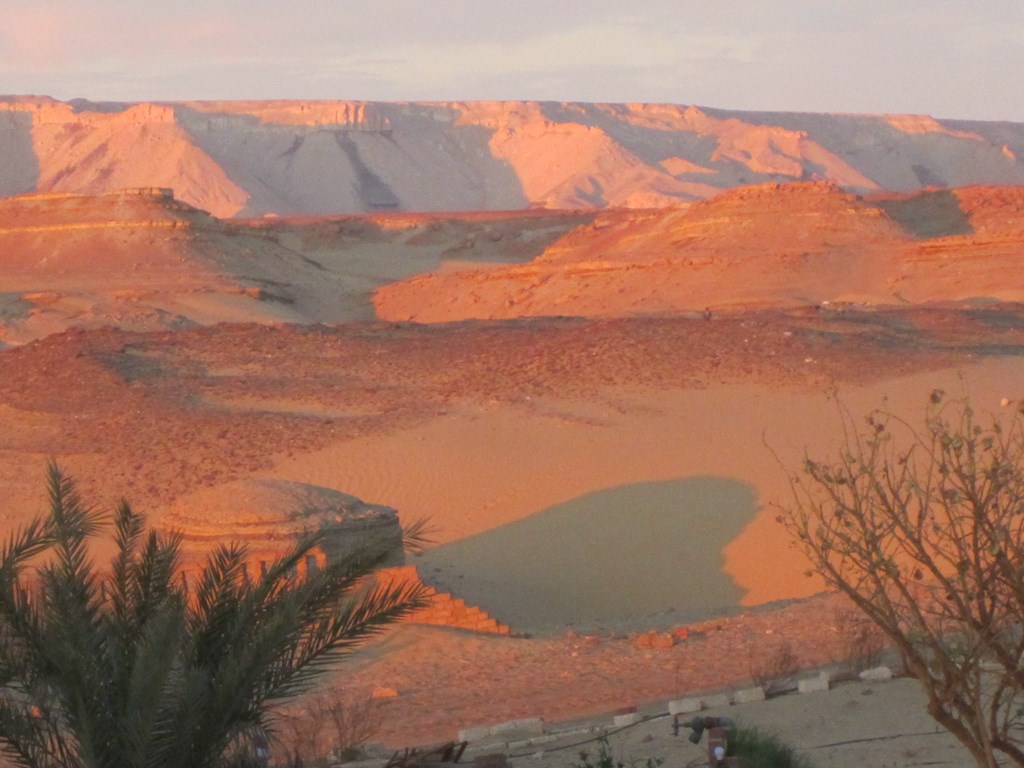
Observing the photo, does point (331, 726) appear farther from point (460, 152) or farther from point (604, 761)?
point (460, 152)

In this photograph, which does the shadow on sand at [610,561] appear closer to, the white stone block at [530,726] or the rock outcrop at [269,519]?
the rock outcrop at [269,519]

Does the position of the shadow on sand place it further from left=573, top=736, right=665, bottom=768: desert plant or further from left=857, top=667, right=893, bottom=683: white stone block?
→ left=573, top=736, right=665, bottom=768: desert plant

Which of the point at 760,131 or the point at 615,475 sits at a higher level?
the point at 760,131

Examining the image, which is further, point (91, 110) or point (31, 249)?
point (91, 110)

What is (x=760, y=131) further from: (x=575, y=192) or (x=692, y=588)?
(x=692, y=588)

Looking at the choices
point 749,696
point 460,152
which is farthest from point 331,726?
point 460,152

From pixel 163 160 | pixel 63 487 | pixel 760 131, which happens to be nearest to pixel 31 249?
pixel 63 487

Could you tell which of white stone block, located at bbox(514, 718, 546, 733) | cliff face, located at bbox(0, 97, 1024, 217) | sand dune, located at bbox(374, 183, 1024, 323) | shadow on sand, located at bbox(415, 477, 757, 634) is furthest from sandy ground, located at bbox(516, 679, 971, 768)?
cliff face, located at bbox(0, 97, 1024, 217)

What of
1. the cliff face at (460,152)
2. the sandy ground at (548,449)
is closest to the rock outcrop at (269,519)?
the sandy ground at (548,449)
